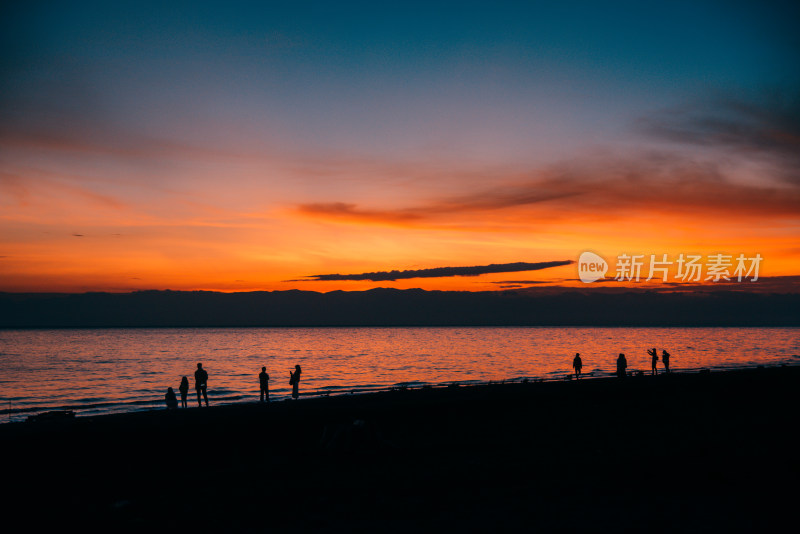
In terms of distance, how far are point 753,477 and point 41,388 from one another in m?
60.9

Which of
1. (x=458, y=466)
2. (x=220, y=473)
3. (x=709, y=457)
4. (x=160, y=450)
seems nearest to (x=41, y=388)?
(x=160, y=450)

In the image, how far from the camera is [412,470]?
13508 millimetres

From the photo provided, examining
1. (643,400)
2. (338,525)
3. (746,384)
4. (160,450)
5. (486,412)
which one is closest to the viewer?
(338,525)

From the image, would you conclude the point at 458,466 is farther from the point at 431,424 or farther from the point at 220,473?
the point at 431,424

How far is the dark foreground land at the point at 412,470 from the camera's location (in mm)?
10000

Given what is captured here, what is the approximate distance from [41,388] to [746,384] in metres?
59.9

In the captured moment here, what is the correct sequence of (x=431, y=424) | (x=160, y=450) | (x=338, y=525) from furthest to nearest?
(x=431, y=424), (x=160, y=450), (x=338, y=525)

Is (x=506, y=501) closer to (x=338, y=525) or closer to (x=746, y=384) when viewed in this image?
(x=338, y=525)

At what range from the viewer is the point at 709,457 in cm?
1427

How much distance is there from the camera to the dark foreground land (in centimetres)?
1000

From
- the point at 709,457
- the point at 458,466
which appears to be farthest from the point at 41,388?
the point at 709,457

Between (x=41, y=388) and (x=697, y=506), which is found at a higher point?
(x=697, y=506)

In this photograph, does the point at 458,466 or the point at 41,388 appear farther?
the point at 41,388

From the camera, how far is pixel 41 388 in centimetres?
5525
